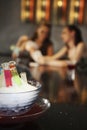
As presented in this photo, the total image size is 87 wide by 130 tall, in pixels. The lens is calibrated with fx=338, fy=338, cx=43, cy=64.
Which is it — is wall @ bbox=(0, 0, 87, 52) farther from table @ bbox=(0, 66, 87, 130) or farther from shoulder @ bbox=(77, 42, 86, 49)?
table @ bbox=(0, 66, 87, 130)

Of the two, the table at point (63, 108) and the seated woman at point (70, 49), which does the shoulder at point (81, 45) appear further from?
the table at point (63, 108)

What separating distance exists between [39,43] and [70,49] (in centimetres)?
24

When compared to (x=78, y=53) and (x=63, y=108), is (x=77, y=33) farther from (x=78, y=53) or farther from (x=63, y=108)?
(x=63, y=108)

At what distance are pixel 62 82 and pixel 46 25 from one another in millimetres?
894

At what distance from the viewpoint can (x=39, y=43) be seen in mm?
2566

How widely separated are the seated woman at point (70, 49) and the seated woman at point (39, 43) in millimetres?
57

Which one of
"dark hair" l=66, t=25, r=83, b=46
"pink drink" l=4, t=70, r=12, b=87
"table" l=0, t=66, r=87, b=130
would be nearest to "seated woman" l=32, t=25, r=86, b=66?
"dark hair" l=66, t=25, r=83, b=46

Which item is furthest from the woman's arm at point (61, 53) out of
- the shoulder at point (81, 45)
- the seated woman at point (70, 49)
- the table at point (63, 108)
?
the table at point (63, 108)

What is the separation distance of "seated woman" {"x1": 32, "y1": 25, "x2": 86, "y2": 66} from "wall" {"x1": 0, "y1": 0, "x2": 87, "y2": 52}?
0.04 m

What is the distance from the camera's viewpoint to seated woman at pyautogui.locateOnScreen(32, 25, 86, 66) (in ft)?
8.36

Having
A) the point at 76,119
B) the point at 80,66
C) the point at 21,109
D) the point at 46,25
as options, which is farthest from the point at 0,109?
the point at 46,25

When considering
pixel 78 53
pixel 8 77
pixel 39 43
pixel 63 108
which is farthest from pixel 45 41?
pixel 8 77

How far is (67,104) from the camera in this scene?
111cm

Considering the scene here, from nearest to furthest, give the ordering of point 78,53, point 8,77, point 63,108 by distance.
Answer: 1. point 8,77
2. point 63,108
3. point 78,53
